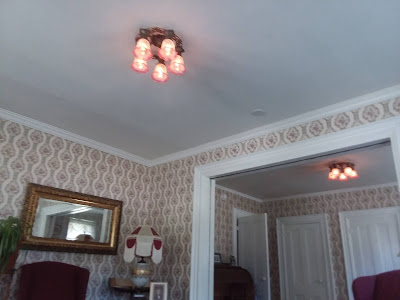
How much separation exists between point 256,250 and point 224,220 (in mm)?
746

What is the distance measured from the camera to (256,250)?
5512 mm

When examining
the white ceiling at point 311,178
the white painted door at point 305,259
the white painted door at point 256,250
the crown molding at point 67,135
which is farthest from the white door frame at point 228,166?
the white painted door at point 305,259

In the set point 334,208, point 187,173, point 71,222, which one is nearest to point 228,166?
point 187,173

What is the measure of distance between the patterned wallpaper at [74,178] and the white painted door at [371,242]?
342 centimetres

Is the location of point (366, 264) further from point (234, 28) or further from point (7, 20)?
point (7, 20)

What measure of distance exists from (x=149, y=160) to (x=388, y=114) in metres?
2.78

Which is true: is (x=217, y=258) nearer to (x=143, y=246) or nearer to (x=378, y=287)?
(x=143, y=246)

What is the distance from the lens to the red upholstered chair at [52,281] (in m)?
2.72

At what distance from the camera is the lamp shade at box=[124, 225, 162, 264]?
319cm

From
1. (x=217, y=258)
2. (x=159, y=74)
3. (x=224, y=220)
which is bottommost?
Answer: (x=217, y=258)

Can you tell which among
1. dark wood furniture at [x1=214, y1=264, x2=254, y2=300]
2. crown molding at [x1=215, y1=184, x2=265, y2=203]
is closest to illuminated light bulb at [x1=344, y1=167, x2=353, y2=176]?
crown molding at [x1=215, y1=184, x2=265, y2=203]

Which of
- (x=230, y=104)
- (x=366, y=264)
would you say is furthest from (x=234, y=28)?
(x=366, y=264)

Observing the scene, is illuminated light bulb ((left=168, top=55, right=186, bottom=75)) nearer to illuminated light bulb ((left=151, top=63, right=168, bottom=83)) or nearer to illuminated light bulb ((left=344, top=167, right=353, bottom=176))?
illuminated light bulb ((left=151, top=63, right=168, bottom=83))

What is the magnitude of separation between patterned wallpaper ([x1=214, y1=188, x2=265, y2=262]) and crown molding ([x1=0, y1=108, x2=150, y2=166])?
1766mm
